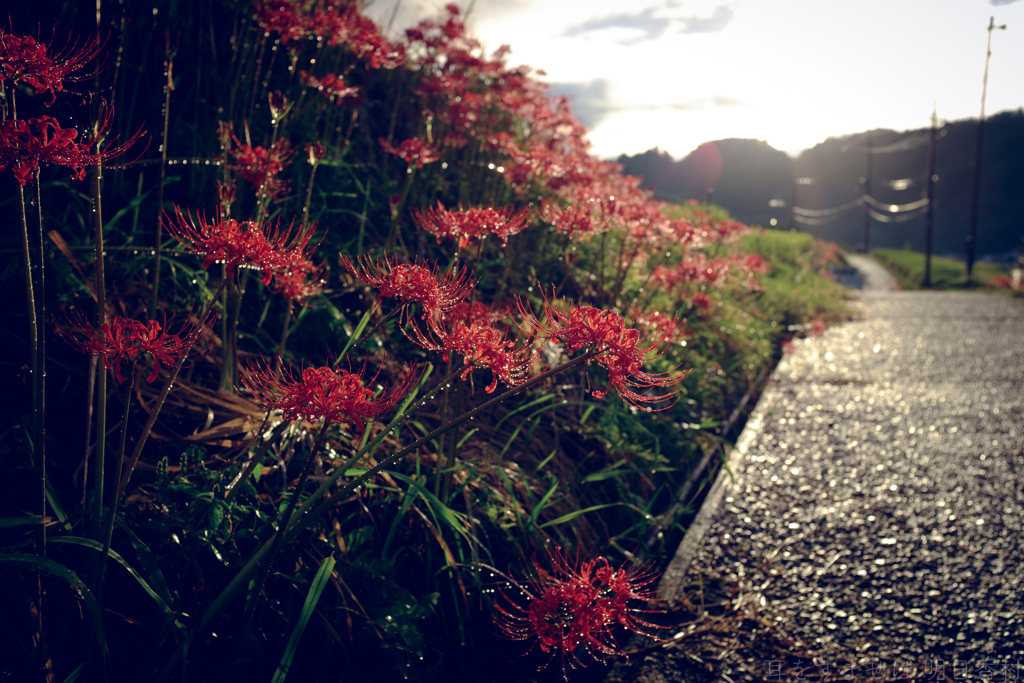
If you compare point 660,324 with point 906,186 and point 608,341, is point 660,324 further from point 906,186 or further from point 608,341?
point 906,186

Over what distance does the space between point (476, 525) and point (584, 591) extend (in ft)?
2.23

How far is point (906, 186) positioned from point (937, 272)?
2225 inches

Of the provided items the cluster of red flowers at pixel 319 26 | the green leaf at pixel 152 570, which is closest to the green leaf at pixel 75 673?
the green leaf at pixel 152 570

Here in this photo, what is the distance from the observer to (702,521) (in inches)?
104

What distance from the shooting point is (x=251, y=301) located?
2.59 meters

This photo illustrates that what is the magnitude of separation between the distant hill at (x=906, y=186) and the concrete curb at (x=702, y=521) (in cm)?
7978

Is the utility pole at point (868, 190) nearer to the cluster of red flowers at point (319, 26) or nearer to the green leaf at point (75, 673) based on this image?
the cluster of red flowers at point (319, 26)

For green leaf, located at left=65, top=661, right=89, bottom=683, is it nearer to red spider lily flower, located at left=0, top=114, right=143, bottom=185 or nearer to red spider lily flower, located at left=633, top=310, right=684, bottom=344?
red spider lily flower, located at left=0, top=114, right=143, bottom=185

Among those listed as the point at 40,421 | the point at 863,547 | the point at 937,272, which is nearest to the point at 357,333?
the point at 40,421

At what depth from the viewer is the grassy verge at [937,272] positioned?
24.0 metres

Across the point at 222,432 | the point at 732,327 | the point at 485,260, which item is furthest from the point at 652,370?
the point at 222,432

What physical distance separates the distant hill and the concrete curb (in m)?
79.8

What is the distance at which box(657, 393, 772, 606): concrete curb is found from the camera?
218 cm

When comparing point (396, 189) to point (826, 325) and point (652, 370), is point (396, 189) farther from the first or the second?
point (826, 325)
